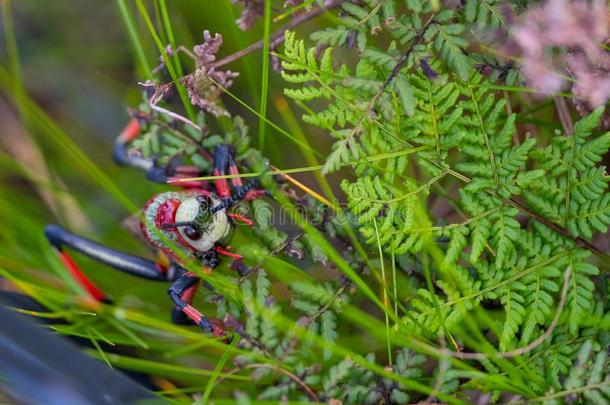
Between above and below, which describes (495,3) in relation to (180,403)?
above

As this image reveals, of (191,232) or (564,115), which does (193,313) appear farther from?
(564,115)

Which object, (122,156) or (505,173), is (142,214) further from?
(505,173)

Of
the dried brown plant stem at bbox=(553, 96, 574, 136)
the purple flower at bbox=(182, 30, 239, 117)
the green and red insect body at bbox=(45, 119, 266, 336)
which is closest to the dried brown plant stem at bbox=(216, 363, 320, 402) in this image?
the green and red insect body at bbox=(45, 119, 266, 336)

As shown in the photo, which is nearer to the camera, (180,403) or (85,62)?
(180,403)

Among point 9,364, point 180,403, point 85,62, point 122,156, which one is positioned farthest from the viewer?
point 85,62

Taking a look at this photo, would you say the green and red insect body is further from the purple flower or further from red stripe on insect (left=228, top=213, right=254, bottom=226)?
the purple flower

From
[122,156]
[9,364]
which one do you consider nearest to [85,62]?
[122,156]

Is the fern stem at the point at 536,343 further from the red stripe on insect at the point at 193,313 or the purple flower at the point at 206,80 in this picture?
the purple flower at the point at 206,80

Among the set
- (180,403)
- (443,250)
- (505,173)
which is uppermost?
(505,173)

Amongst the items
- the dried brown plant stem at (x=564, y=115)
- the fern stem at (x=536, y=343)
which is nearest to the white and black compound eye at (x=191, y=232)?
the fern stem at (x=536, y=343)
